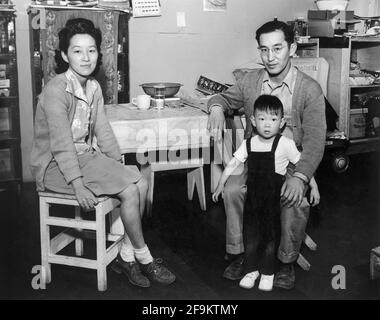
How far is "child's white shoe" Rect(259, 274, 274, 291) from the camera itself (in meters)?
2.20

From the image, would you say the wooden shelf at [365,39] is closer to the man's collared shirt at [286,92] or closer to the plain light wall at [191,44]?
the plain light wall at [191,44]

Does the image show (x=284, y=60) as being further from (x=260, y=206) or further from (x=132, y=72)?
(x=132, y=72)

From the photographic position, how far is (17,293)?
216cm

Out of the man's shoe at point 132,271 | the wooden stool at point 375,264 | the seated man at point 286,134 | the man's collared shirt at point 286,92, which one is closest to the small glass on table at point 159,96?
the seated man at point 286,134

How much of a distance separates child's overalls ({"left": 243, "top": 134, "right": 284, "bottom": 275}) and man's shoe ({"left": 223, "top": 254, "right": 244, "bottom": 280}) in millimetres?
130

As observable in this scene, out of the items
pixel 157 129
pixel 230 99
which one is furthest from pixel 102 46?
pixel 230 99

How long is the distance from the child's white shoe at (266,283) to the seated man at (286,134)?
48 millimetres

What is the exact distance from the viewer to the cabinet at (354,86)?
4.66m

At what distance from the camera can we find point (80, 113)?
2234 mm

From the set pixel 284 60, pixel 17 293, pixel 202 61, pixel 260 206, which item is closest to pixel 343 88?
pixel 202 61

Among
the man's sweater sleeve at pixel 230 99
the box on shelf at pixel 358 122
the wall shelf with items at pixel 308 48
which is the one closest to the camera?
the man's sweater sleeve at pixel 230 99

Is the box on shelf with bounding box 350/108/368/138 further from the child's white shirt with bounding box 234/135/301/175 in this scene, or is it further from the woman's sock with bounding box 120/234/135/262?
the woman's sock with bounding box 120/234/135/262

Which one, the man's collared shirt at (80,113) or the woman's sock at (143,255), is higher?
the man's collared shirt at (80,113)

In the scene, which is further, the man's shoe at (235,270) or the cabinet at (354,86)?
the cabinet at (354,86)
